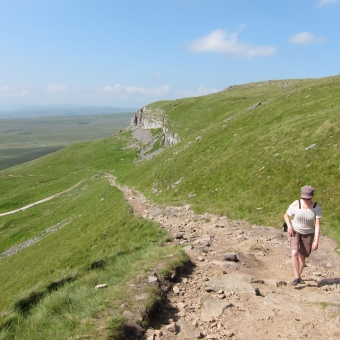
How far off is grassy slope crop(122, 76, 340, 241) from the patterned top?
6.87 meters

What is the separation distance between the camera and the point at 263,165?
3200 centimetres

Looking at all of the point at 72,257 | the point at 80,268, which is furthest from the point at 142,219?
the point at 80,268

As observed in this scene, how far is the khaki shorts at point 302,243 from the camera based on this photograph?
522 inches

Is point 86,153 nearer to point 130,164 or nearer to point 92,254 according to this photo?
point 130,164

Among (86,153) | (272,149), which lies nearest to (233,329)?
(272,149)

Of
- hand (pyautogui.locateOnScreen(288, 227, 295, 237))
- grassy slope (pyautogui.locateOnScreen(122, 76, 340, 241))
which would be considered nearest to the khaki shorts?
hand (pyautogui.locateOnScreen(288, 227, 295, 237))

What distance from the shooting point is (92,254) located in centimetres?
2953

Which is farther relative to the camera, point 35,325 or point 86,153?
point 86,153

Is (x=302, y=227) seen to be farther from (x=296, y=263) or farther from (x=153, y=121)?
(x=153, y=121)

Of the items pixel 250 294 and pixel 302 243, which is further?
pixel 302 243

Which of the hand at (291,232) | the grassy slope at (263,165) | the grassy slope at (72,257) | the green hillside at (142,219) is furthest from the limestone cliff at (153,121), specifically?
the hand at (291,232)

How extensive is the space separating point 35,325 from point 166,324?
4320 mm

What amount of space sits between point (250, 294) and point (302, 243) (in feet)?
11.9

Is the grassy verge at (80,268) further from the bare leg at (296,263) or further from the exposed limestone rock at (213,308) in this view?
the bare leg at (296,263)
